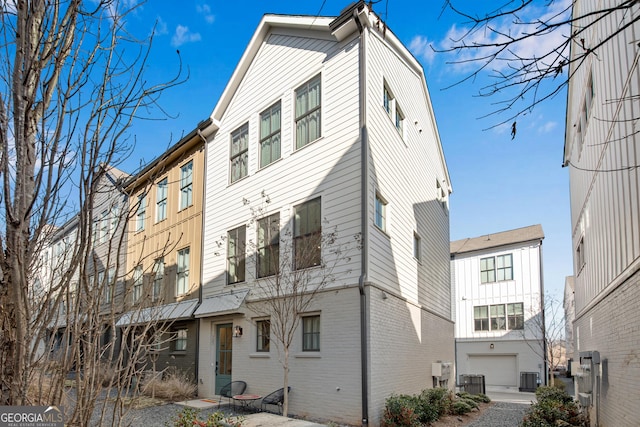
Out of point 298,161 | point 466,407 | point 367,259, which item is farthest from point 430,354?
point 298,161

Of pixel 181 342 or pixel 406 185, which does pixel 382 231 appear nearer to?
pixel 406 185

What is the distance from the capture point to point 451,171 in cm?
2320

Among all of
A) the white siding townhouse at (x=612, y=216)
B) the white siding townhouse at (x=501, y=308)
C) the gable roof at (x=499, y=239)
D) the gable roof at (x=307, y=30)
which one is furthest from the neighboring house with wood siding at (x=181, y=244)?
the gable roof at (x=499, y=239)

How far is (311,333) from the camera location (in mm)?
11586

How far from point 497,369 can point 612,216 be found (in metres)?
22.9

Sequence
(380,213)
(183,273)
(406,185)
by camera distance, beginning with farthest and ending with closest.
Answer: (183,273), (406,185), (380,213)

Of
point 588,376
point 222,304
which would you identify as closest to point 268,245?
point 222,304

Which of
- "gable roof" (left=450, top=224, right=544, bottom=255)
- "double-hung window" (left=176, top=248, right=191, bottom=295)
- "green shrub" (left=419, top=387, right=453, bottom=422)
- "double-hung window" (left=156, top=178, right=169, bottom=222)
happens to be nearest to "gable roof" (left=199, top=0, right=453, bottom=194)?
"double-hung window" (left=156, top=178, right=169, bottom=222)

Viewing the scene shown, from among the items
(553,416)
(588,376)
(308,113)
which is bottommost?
(553,416)

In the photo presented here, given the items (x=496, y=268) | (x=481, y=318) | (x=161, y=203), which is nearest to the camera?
(x=161, y=203)

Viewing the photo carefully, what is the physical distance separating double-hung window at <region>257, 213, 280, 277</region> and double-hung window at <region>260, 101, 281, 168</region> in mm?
1808

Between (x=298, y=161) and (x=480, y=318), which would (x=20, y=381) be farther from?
(x=480, y=318)

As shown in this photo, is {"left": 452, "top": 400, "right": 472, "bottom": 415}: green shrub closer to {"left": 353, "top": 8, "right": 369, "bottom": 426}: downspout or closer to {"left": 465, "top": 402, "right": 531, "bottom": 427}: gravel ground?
{"left": 465, "top": 402, "right": 531, "bottom": 427}: gravel ground

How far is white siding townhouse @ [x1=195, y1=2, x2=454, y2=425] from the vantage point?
35.6 feet
